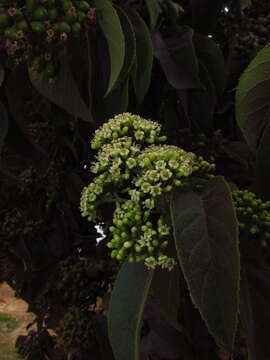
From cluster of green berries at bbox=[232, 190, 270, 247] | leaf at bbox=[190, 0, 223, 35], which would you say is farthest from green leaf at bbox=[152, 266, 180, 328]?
leaf at bbox=[190, 0, 223, 35]

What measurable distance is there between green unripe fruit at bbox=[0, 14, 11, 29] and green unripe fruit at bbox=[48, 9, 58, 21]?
0.06 metres

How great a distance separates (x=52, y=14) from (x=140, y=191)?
333 millimetres

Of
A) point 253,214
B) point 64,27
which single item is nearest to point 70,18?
point 64,27

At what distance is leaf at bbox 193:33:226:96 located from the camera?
3.61 feet

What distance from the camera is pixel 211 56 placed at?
3.64 feet

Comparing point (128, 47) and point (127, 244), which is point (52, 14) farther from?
point (127, 244)

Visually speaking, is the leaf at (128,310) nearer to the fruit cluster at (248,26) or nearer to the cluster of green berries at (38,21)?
the cluster of green berries at (38,21)

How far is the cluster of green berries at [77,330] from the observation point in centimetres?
139

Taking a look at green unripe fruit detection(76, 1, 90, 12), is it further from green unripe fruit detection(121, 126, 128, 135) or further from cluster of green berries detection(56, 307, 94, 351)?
cluster of green berries detection(56, 307, 94, 351)

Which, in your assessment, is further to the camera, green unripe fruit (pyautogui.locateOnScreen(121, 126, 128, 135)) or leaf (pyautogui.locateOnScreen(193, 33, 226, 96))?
leaf (pyautogui.locateOnScreen(193, 33, 226, 96))

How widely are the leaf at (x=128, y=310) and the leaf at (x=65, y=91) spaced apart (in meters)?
0.35

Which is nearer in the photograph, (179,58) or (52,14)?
(52,14)

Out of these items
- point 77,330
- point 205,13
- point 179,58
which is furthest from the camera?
point 77,330

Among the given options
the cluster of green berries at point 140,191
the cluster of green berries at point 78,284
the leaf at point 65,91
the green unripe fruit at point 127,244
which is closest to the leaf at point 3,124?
the leaf at point 65,91
